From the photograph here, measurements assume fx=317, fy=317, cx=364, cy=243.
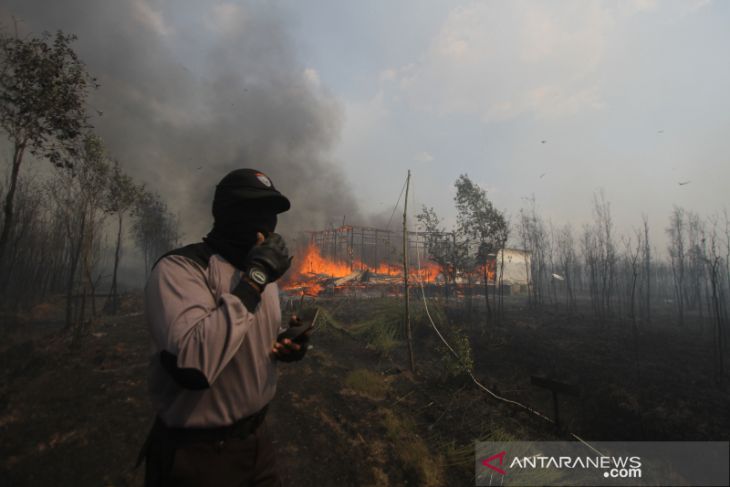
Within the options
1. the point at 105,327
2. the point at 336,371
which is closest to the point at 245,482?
A: the point at 336,371

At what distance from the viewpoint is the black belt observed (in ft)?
5.31

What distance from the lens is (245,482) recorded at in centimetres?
178

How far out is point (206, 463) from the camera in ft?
5.29

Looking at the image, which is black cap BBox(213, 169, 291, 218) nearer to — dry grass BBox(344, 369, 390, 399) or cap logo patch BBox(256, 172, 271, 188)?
cap logo patch BBox(256, 172, 271, 188)

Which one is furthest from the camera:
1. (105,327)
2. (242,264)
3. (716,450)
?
(105,327)

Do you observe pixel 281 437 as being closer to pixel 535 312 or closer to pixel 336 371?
pixel 336 371

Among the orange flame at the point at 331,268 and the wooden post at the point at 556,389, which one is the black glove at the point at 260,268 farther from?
the orange flame at the point at 331,268

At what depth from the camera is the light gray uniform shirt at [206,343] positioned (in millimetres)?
1370

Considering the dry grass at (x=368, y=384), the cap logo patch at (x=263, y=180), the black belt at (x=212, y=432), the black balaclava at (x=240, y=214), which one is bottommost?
the dry grass at (x=368, y=384)

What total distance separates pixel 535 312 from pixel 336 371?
59.6 feet

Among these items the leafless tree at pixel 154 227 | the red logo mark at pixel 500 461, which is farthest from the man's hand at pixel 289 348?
the leafless tree at pixel 154 227

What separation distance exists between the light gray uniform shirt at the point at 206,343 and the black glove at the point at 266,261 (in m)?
0.17

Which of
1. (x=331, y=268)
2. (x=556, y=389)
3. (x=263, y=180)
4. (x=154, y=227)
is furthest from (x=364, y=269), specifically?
(x=263, y=180)

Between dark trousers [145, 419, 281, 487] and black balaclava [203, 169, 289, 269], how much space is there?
961mm
